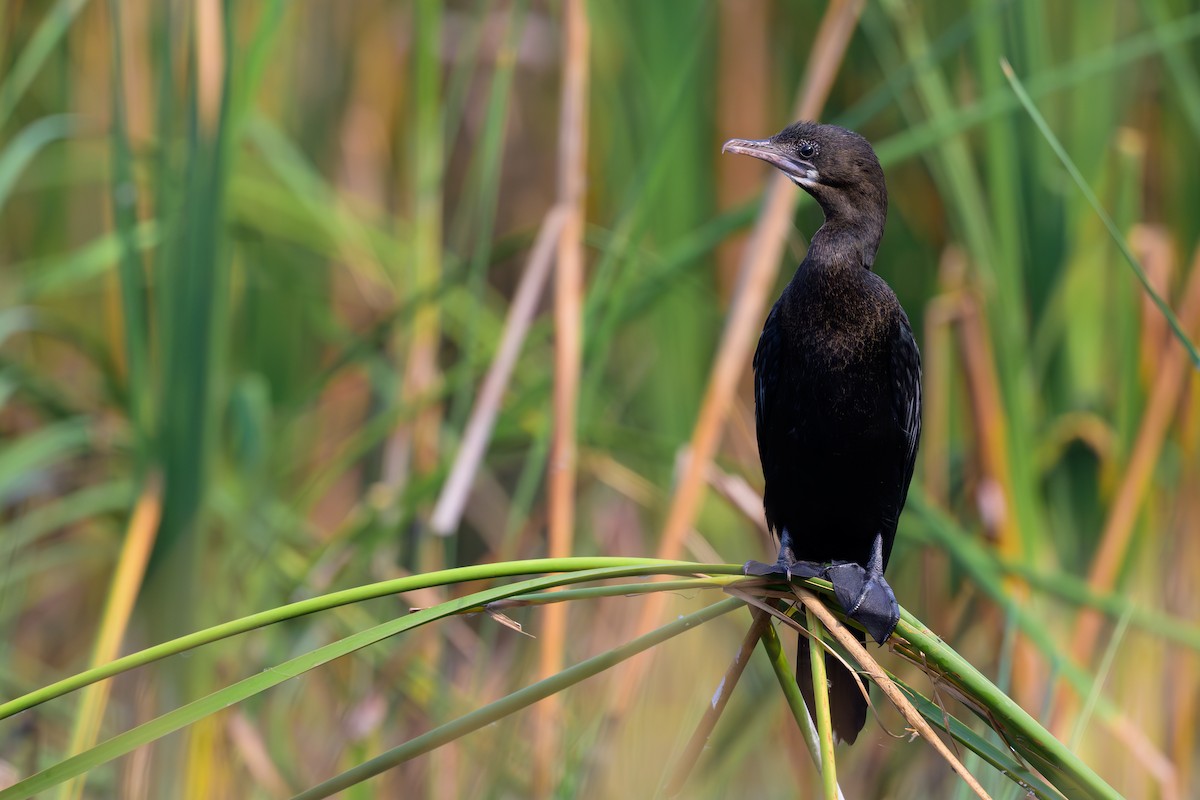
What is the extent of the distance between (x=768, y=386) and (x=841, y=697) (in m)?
0.55

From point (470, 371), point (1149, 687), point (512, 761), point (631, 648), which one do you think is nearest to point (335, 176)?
point (470, 371)

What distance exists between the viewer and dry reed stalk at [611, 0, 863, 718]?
251 centimetres

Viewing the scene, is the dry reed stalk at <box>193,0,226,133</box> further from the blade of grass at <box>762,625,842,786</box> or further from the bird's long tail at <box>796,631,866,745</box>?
the blade of grass at <box>762,625,842,786</box>

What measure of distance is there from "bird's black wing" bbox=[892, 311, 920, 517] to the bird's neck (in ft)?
0.41

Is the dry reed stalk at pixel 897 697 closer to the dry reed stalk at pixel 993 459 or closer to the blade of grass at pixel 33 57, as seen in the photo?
the dry reed stalk at pixel 993 459

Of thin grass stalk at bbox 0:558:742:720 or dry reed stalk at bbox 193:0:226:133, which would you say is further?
dry reed stalk at bbox 193:0:226:133

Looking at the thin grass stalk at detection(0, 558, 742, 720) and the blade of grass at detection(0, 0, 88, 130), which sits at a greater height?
the blade of grass at detection(0, 0, 88, 130)

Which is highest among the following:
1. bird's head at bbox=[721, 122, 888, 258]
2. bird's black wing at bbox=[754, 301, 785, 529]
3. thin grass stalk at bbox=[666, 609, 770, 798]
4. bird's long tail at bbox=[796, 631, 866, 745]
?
bird's head at bbox=[721, 122, 888, 258]

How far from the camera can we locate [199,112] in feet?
7.12

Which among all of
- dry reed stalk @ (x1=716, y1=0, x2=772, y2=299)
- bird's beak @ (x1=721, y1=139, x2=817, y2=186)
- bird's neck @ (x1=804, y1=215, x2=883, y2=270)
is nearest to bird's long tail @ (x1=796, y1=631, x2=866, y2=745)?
bird's neck @ (x1=804, y1=215, x2=883, y2=270)

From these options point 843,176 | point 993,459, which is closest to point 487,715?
point 843,176

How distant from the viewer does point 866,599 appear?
162 centimetres

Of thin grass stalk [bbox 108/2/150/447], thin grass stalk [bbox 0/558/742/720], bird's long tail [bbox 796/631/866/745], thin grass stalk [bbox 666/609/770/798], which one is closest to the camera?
thin grass stalk [bbox 0/558/742/720]

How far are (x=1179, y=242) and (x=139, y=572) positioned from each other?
106 inches
